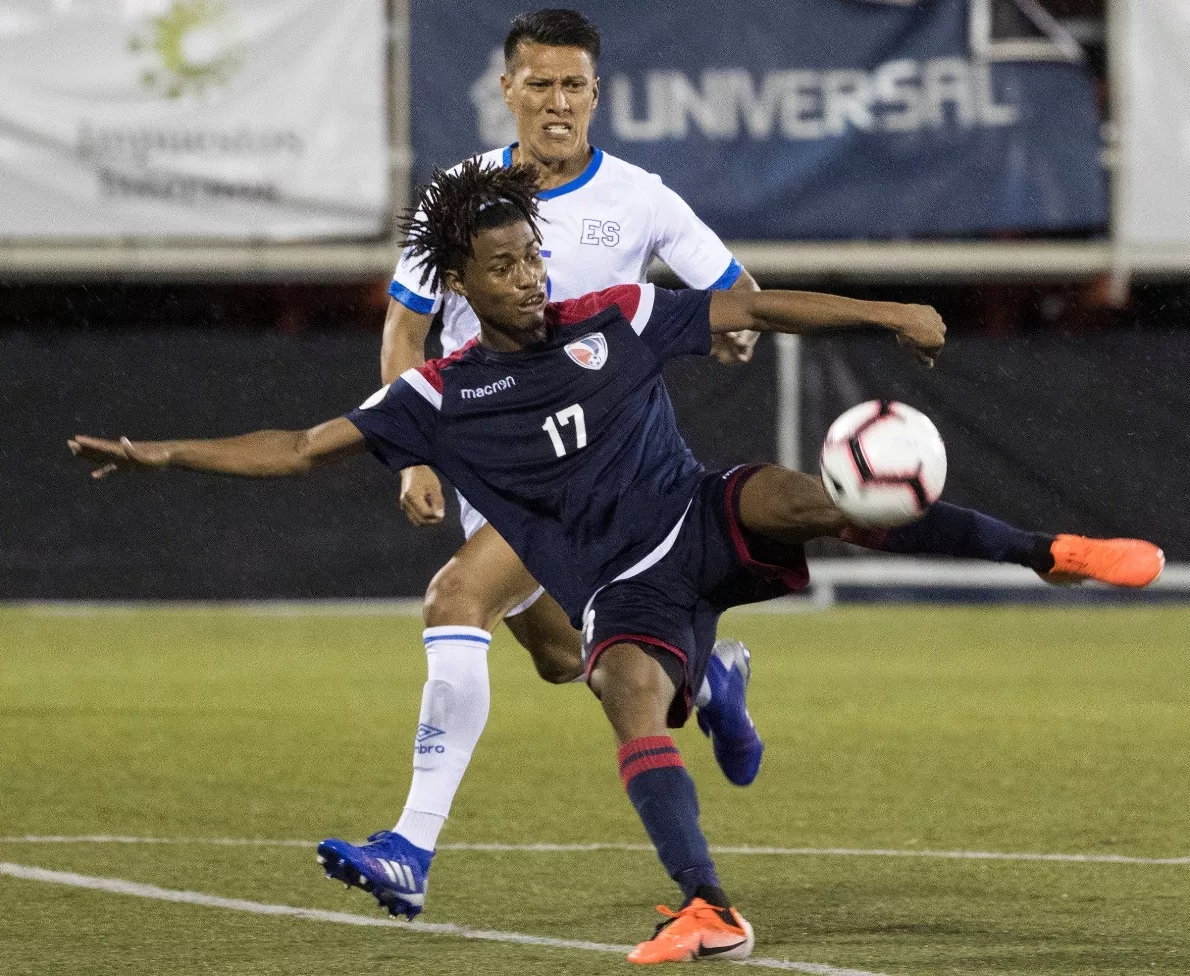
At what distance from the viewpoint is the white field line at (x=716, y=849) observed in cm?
628

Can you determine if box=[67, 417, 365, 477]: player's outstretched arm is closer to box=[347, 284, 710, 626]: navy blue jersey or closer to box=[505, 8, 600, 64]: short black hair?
box=[347, 284, 710, 626]: navy blue jersey

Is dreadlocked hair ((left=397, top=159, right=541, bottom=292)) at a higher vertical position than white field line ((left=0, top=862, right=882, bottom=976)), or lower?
higher

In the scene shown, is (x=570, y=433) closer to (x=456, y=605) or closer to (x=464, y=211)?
(x=464, y=211)

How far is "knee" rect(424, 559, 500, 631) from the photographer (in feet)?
19.1

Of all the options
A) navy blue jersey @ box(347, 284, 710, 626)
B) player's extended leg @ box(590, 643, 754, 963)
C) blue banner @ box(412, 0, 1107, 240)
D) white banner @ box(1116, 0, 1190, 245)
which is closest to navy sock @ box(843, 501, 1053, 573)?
navy blue jersey @ box(347, 284, 710, 626)

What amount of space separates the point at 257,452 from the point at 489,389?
0.57m

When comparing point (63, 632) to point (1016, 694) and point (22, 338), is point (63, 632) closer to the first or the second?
point (22, 338)

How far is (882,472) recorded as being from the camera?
5.02 meters

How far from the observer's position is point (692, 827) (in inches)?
194

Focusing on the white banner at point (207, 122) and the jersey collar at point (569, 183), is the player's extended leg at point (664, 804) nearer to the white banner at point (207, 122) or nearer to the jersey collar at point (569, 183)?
the jersey collar at point (569, 183)

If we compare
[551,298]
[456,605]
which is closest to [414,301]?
[551,298]

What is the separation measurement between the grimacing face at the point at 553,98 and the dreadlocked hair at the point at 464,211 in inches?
21.3

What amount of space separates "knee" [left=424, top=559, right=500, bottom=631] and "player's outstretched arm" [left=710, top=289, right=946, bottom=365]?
0.98 meters

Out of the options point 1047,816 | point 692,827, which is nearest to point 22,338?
point 1047,816
